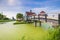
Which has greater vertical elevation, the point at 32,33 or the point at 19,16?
the point at 19,16

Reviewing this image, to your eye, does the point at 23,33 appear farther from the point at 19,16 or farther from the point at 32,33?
the point at 19,16

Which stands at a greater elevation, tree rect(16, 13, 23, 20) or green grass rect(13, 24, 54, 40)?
tree rect(16, 13, 23, 20)

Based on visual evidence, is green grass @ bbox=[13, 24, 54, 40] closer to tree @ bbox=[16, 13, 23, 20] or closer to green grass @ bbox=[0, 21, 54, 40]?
green grass @ bbox=[0, 21, 54, 40]

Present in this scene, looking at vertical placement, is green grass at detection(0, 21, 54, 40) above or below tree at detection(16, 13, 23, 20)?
below

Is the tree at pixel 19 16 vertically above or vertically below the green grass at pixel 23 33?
above

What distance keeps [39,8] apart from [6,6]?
0.52 metres

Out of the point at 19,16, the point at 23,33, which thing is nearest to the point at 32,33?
the point at 23,33

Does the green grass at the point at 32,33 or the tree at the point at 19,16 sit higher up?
the tree at the point at 19,16

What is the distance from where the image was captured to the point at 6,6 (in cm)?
209

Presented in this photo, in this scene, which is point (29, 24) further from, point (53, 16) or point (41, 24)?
point (53, 16)

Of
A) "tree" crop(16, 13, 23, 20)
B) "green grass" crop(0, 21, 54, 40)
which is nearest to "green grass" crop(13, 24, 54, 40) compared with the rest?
"green grass" crop(0, 21, 54, 40)

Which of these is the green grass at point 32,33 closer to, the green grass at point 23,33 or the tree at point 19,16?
the green grass at point 23,33

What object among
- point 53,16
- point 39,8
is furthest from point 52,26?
point 39,8

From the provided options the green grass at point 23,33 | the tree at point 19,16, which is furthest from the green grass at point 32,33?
the tree at point 19,16
